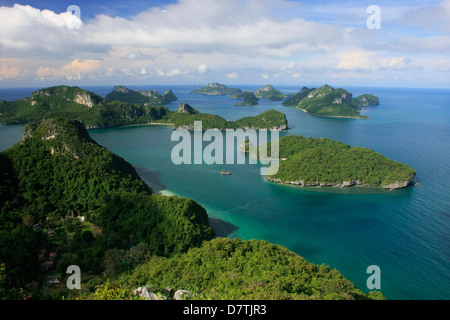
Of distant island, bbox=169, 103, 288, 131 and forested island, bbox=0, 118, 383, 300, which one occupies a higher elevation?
distant island, bbox=169, 103, 288, 131

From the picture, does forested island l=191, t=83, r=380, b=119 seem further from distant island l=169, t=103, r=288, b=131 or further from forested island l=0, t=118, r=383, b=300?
forested island l=0, t=118, r=383, b=300

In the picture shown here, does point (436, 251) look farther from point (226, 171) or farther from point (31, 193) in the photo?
point (31, 193)

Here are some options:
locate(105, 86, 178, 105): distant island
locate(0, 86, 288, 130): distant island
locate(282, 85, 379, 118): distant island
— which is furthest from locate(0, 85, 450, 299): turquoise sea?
locate(105, 86, 178, 105): distant island

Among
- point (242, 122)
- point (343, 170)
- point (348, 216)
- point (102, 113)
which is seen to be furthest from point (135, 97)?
point (348, 216)

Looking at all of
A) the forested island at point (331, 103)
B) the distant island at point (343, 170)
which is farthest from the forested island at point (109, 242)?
the forested island at point (331, 103)

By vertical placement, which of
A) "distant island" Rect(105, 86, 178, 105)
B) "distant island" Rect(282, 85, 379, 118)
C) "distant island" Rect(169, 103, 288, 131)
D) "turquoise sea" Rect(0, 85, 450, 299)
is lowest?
"turquoise sea" Rect(0, 85, 450, 299)

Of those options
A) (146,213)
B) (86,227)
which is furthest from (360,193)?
(86,227)
